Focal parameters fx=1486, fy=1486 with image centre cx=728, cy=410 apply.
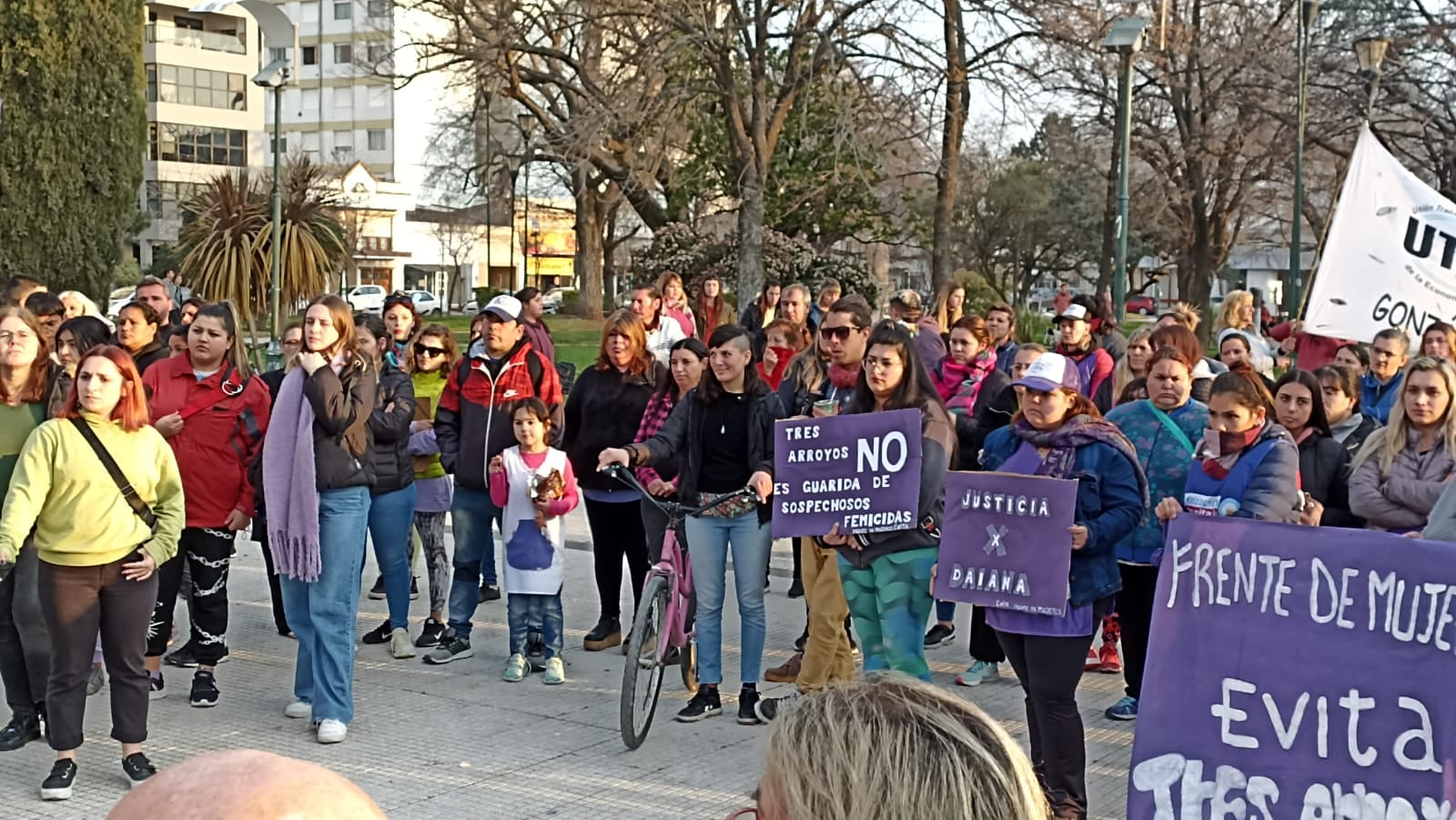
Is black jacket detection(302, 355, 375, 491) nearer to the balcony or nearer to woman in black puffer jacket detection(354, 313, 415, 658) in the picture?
woman in black puffer jacket detection(354, 313, 415, 658)

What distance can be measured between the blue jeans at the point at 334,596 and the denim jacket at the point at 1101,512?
3.29 metres

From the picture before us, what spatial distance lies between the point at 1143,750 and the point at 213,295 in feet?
52.7

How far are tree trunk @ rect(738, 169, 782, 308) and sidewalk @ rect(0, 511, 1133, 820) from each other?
14597 mm

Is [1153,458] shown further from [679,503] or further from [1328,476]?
[679,503]

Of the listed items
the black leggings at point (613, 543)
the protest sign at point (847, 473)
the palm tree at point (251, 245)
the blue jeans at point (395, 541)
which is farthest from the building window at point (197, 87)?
the protest sign at point (847, 473)

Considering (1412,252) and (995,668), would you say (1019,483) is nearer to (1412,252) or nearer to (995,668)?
(995,668)

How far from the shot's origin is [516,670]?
779cm

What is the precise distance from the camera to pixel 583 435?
848 cm

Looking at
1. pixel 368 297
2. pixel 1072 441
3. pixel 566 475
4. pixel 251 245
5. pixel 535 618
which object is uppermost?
pixel 251 245

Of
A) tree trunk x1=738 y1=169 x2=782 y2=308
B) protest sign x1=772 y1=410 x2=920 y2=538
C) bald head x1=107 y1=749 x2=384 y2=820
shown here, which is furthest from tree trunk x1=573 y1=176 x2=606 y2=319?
bald head x1=107 y1=749 x2=384 y2=820

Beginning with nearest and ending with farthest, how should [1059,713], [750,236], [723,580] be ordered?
1. [1059,713]
2. [723,580]
3. [750,236]

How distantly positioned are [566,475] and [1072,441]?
3.23m

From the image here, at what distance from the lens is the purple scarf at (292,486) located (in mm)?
6668

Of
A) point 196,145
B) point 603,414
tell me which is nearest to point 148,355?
point 603,414
